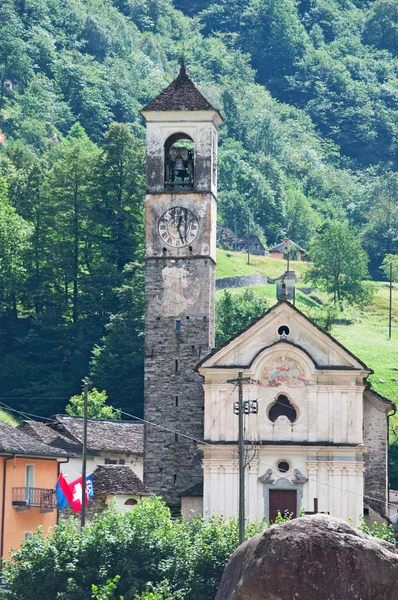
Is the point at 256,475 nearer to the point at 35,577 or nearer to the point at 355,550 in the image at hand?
the point at 35,577

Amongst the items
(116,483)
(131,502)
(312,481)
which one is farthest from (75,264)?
(312,481)

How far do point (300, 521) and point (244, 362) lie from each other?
42.2 metres

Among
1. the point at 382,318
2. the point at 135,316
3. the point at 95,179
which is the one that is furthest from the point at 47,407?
the point at 382,318

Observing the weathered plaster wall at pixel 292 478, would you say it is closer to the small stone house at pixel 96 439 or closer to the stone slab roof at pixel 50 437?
the stone slab roof at pixel 50 437

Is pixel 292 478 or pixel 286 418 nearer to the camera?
pixel 292 478

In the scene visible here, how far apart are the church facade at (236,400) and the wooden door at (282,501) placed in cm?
4

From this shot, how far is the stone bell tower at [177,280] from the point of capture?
82.1m

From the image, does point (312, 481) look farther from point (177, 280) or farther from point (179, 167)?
point (179, 167)

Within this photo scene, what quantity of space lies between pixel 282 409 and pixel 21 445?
37.6 feet

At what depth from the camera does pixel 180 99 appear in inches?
3408

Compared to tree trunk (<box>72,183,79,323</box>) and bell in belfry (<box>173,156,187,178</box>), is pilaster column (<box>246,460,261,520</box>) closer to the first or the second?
bell in belfry (<box>173,156,187,178</box>)

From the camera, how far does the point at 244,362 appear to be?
80188 mm

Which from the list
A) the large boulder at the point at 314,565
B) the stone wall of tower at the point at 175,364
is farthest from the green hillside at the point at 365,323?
the large boulder at the point at 314,565

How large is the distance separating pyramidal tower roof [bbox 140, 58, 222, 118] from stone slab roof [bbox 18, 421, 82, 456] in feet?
48.4
